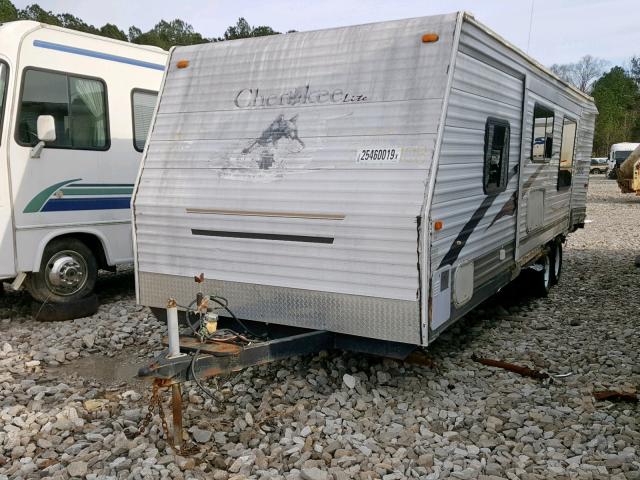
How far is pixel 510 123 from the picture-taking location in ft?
17.4

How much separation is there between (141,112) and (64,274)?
2234mm

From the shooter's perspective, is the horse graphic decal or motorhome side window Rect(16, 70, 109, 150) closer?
the horse graphic decal

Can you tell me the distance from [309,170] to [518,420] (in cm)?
221

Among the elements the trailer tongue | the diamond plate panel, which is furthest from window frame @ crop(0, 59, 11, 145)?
the trailer tongue

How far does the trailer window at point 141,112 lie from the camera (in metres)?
7.31

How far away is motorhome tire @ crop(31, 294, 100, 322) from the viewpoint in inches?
251

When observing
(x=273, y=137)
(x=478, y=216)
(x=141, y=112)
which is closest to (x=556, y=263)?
(x=478, y=216)

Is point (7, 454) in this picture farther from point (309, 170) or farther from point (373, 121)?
point (373, 121)

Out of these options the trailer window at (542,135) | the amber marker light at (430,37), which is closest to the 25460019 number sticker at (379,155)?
the amber marker light at (430,37)

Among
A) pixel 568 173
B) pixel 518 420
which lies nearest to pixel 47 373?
pixel 518 420

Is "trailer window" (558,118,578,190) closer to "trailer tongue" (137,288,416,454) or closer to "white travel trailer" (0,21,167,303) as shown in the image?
"trailer tongue" (137,288,416,454)

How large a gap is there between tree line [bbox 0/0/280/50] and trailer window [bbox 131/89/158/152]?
1603 centimetres

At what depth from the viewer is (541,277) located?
7328 millimetres

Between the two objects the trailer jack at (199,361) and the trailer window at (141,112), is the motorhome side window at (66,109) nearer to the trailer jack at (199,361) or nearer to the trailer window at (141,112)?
the trailer window at (141,112)
